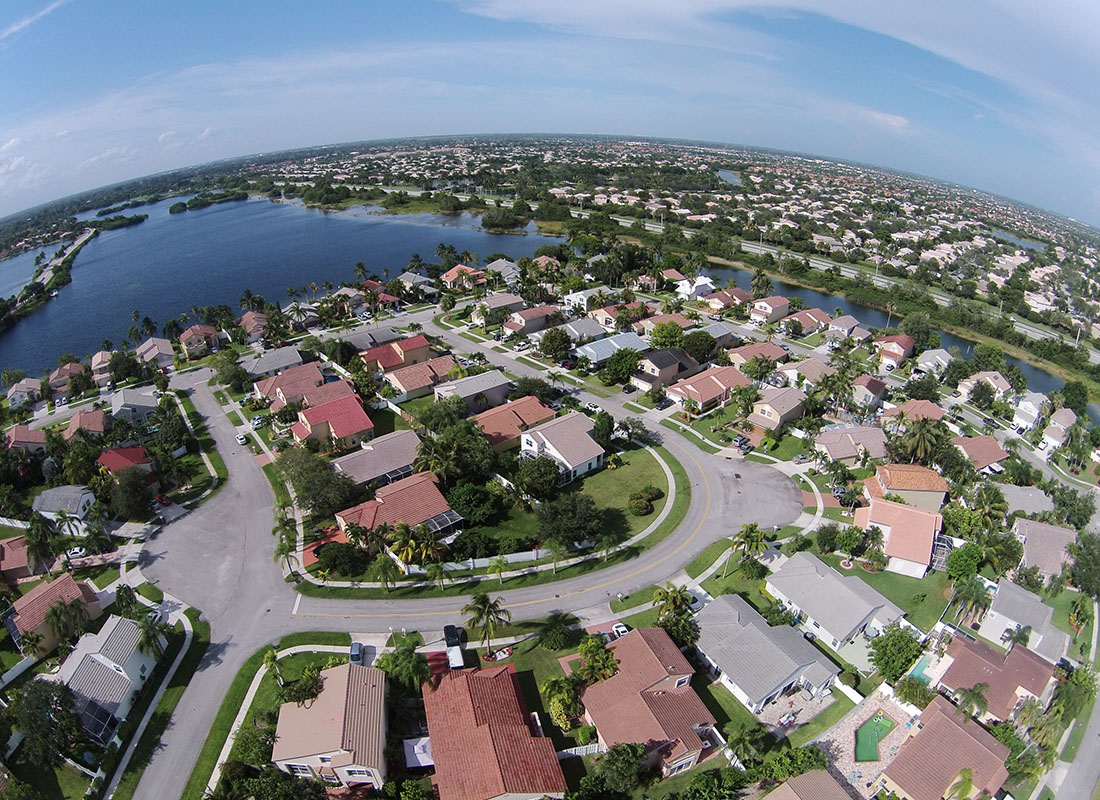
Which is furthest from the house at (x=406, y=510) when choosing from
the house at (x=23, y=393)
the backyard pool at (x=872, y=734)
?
the house at (x=23, y=393)

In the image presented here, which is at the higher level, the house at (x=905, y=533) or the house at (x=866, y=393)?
the house at (x=866, y=393)

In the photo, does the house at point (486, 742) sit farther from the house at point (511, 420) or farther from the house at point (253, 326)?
the house at point (253, 326)

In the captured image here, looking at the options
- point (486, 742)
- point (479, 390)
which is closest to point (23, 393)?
point (479, 390)

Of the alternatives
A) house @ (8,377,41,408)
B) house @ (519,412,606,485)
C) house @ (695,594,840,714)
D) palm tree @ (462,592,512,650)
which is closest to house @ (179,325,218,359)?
house @ (8,377,41,408)

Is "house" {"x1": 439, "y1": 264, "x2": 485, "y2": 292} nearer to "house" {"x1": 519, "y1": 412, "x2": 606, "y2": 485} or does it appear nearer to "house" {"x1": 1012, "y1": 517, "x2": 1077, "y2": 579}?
"house" {"x1": 519, "y1": 412, "x2": 606, "y2": 485}

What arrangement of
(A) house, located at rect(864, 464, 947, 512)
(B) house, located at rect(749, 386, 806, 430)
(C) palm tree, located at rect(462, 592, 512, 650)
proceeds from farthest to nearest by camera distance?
(B) house, located at rect(749, 386, 806, 430), (A) house, located at rect(864, 464, 947, 512), (C) palm tree, located at rect(462, 592, 512, 650)

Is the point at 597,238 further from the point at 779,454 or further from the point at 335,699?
the point at 335,699

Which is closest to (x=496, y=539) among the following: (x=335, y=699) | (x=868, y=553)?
(x=335, y=699)
